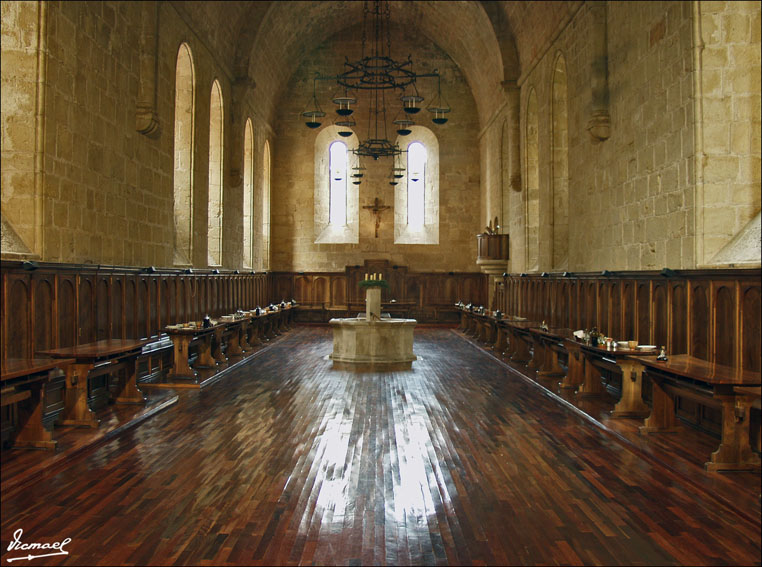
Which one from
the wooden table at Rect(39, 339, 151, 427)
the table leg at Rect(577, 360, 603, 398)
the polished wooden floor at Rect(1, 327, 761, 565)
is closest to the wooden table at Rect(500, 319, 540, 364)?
the table leg at Rect(577, 360, 603, 398)

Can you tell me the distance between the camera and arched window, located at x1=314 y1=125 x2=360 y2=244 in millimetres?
21531

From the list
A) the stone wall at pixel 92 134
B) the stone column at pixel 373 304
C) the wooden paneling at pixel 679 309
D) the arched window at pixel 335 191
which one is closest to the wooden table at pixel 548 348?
the wooden paneling at pixel 679 309

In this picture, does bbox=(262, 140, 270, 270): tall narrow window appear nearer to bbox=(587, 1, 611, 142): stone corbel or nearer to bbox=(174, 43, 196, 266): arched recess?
bbox=(174, 43, 196, 266): arched recess

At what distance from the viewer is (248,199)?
1784cm

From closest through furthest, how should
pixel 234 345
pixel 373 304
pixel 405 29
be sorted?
pixel 373 304, pixel 234 345, pixel 405 29

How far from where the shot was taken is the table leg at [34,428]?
5340 mm

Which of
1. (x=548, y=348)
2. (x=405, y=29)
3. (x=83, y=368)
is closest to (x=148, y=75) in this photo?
(x=83, y=368)

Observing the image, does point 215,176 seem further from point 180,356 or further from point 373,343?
point 180,356

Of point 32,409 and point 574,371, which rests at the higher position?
point 32,409

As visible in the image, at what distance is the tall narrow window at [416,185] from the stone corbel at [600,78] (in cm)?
1237

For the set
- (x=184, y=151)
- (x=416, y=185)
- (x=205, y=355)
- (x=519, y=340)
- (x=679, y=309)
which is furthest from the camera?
(x=416, y=185)

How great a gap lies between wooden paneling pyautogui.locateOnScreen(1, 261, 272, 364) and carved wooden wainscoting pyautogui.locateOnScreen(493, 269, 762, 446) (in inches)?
258

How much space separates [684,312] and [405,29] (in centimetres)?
1780

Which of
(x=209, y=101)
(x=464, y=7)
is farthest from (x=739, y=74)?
(x=464, y=7)
